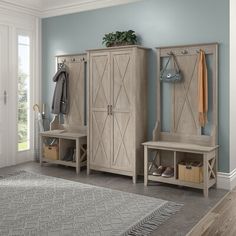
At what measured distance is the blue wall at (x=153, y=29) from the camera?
14.2 ft

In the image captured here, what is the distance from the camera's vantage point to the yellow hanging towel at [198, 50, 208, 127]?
432 cm

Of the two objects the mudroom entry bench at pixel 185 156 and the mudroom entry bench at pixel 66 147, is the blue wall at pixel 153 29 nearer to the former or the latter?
the mudroom entry bench at pixel 185 156

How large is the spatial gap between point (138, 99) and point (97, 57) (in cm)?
90

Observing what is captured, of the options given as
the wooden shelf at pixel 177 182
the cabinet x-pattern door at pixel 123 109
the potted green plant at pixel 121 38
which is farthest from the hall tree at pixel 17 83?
the wooden shelf at pixel 177 182

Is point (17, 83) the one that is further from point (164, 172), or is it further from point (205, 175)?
point (205, 175)

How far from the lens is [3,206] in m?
3.68

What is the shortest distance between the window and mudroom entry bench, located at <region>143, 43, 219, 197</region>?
2.43 metres

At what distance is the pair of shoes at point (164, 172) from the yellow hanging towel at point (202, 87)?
761mm

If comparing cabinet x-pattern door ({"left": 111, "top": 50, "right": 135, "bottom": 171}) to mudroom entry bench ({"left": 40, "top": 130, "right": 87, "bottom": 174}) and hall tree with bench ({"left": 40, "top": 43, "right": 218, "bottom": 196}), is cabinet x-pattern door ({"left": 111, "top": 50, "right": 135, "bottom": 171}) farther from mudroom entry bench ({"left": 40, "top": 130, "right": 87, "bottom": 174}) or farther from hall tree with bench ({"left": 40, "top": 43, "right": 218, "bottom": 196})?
mudroom entry bench ({"left": 40, "top": 130, "right": 87, "bottom": 174})

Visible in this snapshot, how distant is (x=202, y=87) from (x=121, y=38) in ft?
4.54

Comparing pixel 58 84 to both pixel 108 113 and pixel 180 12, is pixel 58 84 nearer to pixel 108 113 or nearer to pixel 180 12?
pixel 108 113

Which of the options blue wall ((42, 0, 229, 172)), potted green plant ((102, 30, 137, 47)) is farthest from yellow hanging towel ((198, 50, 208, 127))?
potted green plant ((102, 30, 137, 47))

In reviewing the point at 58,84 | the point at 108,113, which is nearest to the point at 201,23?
the point at 108,113

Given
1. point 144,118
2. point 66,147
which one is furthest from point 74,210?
point 66,147
